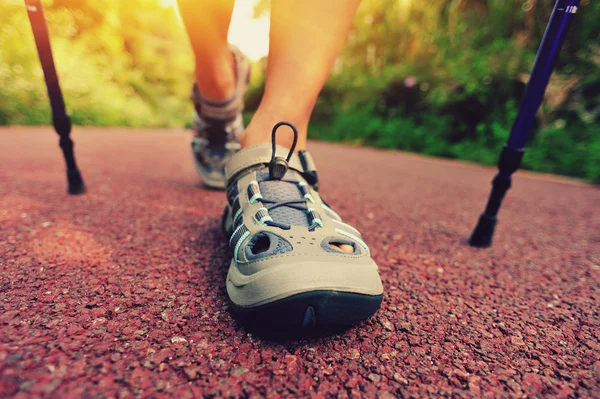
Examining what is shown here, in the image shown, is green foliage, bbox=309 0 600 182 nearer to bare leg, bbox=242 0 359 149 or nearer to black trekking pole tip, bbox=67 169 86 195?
bare leg, bbox=242 0 359 149

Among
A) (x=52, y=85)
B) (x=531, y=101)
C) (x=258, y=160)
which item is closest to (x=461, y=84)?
(x=531, y=101)

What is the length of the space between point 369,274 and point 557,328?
0.44 metres

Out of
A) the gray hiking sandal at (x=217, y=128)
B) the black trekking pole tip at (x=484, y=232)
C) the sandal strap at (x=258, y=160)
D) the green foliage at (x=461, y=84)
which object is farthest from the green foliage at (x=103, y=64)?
the black trekking pole tip at (x=484, y=232)

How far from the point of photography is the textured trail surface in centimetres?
51

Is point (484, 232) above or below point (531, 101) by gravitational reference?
below

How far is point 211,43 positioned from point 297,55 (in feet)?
2.02

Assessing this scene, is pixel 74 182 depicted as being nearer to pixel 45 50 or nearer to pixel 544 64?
pixel 45 50

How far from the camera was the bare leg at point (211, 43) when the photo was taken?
127 centimetres

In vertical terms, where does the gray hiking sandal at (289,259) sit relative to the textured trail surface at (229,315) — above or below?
above

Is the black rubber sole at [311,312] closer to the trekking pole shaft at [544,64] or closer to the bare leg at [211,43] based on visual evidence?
the trekking pole shaft at [544,64]

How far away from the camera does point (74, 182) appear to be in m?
1.36

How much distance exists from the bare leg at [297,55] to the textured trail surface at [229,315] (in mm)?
400

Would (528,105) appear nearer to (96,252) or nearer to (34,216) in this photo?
(96,252)

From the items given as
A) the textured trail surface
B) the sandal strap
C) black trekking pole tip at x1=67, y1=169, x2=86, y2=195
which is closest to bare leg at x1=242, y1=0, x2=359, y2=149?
the sandal strap
